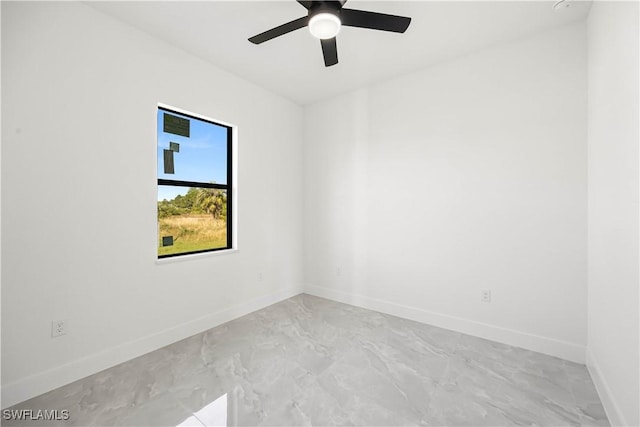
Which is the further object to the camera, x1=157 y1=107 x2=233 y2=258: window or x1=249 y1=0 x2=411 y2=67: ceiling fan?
x1=157 y1=107 x2=233 y2=258: window

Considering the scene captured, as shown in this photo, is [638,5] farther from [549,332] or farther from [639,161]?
[549,332]

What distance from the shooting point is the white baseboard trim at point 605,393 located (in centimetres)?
156

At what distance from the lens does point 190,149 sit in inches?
120

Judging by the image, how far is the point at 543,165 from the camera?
2457 mm

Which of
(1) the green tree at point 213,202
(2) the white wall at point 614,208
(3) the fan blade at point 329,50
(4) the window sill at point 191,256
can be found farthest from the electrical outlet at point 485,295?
(1) the green tree at point 213,202

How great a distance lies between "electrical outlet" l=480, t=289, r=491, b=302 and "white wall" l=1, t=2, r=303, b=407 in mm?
2666

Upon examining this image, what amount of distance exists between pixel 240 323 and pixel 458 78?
3.41 metres

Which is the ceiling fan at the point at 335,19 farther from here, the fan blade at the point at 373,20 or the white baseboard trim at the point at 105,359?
the white baseboard trim at the point at 105,359

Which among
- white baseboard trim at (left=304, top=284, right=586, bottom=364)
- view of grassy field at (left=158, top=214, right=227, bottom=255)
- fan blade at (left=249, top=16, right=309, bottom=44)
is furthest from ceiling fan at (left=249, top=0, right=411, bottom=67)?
white baseboard trim at (left=304, top=284, right=586, bottom=364)

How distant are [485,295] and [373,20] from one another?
255cm

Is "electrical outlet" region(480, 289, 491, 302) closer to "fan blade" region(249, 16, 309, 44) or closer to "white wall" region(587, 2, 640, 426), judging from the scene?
"white wall" region(587, 2, 640, 426)

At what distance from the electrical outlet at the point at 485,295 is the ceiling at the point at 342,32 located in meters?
2.31

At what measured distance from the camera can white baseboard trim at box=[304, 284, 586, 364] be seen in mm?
2355

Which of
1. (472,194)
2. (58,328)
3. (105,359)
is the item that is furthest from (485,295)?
(58,328)
